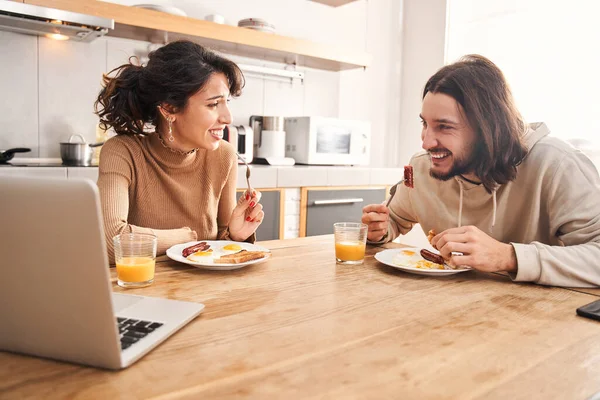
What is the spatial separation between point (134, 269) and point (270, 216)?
93.0 inches

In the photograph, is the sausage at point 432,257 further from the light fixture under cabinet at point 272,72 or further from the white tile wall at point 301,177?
the light fixture under cabinet at point 272,72

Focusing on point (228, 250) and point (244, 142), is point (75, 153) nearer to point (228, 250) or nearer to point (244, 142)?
point (244, 142)

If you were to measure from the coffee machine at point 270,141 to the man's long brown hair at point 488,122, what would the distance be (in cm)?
245

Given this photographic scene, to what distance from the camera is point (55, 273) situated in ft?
2.11

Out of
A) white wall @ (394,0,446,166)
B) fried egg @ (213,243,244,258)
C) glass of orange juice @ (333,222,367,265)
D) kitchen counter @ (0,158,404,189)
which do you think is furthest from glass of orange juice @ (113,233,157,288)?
white wall @ (394,0,446,166)

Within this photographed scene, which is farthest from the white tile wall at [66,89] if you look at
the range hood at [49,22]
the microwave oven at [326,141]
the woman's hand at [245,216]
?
the woman's hand at [245,216]

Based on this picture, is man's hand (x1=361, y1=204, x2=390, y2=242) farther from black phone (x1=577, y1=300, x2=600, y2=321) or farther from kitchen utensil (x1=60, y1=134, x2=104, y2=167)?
kitchen utensil (x1=60, y1=134, x2=104, y2=167)

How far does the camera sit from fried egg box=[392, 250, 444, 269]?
51.0 inches

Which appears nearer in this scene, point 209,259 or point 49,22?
point 209,259

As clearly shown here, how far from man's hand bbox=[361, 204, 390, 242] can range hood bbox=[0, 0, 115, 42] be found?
2143 millimetres

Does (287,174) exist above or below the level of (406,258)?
above

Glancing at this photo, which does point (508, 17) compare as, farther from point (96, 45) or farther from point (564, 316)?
point (564, 316)

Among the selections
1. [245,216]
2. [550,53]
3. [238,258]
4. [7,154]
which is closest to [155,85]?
[245,216]

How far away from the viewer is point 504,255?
4.07 feet
